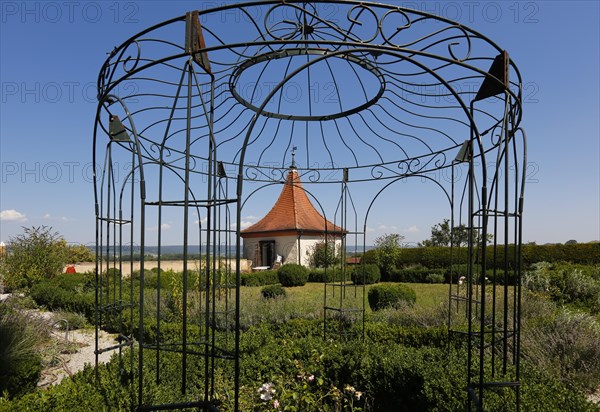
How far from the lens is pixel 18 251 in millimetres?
15453

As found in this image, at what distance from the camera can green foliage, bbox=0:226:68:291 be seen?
1479cm

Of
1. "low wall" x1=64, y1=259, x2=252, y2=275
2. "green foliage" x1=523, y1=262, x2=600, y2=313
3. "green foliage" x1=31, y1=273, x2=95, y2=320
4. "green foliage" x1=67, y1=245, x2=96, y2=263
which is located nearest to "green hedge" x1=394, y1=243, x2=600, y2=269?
"green foliage" x1=523, y1=262, x2=600, y2=313

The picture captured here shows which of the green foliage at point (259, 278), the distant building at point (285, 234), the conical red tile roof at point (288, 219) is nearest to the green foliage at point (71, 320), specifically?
the green foliage at point (259, 278)

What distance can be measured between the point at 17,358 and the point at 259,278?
1365 cm

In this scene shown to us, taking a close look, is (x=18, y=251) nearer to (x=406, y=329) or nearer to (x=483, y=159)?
(x=406, y=329)

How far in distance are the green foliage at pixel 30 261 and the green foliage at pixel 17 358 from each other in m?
9.55

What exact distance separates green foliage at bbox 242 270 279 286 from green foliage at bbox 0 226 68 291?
753 centimetres

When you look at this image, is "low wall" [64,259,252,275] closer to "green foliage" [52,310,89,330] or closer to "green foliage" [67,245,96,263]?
"green foliage" [67,245,96,263]

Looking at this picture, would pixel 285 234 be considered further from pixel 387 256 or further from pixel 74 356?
pixel 74 356

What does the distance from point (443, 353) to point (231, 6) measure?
15.0 feet

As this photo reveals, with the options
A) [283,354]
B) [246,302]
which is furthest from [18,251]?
[283,354]

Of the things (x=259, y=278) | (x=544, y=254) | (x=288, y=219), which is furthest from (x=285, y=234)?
(x=544, y=254)

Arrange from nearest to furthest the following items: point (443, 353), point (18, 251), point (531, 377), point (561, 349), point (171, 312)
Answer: point (531, 377) < point (443, 353) < point (561, 349) < point (171, 312) < point (18, 251)

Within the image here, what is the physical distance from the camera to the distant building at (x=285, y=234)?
77.9ft
